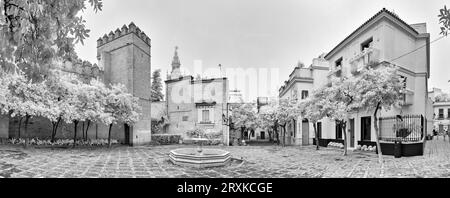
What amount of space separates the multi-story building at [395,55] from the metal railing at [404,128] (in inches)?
38.7

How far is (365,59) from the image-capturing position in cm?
1247

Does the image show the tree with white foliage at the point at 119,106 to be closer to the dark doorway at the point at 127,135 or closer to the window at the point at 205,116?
the dark doorway at the point at 127,135

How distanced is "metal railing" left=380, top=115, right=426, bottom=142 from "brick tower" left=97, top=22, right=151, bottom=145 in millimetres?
14737

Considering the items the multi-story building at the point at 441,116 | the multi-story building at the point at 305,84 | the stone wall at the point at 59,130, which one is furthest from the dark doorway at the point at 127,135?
the multi-story building at the point at 441,116

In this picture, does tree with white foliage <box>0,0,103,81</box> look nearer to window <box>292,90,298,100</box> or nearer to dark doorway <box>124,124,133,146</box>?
dark doorway <box>124,124,133,146</box>

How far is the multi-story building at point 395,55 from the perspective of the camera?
37.2 ft

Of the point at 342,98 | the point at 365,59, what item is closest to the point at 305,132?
the point at 365,59

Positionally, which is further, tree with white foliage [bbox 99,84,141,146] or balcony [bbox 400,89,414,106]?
tree with white foliage [bbox 99,84,141,146]

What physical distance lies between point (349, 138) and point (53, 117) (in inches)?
626

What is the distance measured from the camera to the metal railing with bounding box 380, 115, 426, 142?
970cm

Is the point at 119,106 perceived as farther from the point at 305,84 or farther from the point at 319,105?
the point at 305,84

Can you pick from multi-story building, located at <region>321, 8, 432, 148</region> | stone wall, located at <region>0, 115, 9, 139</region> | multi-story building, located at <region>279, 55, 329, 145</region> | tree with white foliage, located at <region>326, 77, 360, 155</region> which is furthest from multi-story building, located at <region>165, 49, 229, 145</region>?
tree with white foliage, located at <region>326, 77, 360, 155</region>

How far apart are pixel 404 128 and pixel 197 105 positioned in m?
15.2
